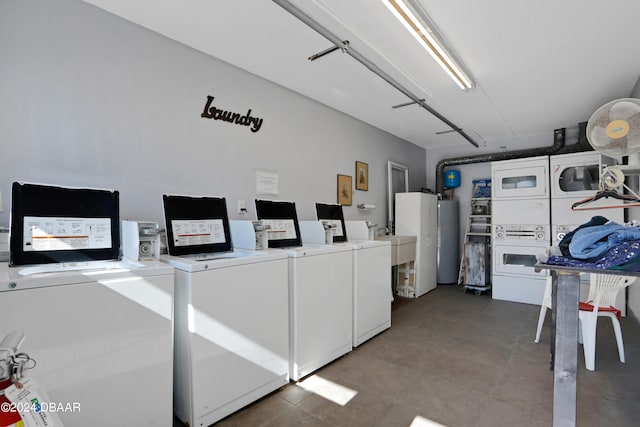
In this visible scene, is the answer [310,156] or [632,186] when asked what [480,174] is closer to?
[632,186]

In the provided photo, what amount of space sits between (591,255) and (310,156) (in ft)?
9.46

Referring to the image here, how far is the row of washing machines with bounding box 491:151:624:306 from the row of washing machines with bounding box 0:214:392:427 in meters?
3.12

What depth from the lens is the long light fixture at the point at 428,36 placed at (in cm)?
195

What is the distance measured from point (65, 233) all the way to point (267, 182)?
1773 millimetres

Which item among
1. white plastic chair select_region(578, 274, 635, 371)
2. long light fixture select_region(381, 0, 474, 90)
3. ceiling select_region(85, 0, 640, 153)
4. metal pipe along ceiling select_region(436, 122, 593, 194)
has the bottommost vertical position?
white plastic chair select_region(578, 274, 635, 371)

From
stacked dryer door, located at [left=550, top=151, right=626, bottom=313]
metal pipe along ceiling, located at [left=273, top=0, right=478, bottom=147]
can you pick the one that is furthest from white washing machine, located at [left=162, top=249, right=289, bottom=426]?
stacked dryer door, located at [left=550, top=151, right=626, bottom=313]

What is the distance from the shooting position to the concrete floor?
2049 millimetres

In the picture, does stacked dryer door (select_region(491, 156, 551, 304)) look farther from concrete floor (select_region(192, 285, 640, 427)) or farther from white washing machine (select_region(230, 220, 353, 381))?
white washing machine (select_region(230, 220, 353, 381))

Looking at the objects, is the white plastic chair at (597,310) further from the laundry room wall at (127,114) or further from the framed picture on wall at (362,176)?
the laundry room wall at (127,114)

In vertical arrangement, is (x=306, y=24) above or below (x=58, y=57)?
above

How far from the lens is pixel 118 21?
2221mm

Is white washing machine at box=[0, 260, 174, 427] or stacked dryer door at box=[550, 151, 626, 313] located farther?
stacked dryer door at box=[550, 151, 626, 313]

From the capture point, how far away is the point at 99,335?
4.92 feet

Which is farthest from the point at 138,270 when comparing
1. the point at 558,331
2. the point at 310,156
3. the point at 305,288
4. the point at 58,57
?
the point at 310,156
